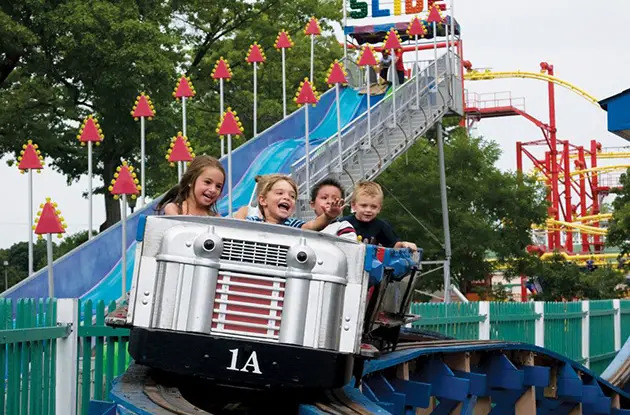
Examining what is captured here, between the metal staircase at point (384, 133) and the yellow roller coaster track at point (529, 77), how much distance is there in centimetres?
3631

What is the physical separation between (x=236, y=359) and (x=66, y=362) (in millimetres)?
3352

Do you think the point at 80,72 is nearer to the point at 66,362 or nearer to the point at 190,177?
the point at 66,362

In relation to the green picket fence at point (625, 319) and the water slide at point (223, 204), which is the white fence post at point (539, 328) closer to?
the green picket fence at point (625, 319)

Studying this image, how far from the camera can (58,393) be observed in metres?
8.75

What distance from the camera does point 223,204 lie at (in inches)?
981

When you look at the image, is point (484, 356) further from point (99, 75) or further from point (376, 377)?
point (99, 75)

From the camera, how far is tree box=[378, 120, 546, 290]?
42.5 metres

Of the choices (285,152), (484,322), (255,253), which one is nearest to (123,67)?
(285,152)

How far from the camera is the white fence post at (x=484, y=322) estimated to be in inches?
649

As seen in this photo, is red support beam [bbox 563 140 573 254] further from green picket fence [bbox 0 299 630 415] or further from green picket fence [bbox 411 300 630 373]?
green picket fence [bbox 0 299 630 415]

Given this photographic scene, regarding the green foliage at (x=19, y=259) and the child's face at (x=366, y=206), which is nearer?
the child's face at (x=366, y=206)

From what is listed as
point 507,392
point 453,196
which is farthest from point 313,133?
point 507,392

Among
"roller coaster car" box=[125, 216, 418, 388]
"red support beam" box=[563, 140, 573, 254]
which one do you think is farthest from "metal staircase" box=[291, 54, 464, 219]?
"red support beam" box=[563, 140, 573, 254]

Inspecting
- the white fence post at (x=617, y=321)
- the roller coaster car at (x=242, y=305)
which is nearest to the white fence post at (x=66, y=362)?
the roller coaster car at (x=242, y=305)
